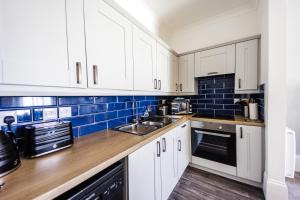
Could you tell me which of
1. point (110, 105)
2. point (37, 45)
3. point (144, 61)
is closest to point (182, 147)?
point (110, 105)

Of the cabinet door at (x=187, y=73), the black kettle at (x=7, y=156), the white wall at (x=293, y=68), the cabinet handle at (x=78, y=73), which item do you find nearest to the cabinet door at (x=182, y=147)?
the cabinet door at (x=187, y=73)

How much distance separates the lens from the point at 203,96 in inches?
98.5

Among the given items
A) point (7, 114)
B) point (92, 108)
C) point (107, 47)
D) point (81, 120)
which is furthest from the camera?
point (92, 108)

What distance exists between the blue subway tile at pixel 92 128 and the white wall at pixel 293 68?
9.19ft

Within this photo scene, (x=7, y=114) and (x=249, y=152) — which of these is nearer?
(x=7, y=114)

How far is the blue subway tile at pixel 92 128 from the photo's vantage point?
122 cm

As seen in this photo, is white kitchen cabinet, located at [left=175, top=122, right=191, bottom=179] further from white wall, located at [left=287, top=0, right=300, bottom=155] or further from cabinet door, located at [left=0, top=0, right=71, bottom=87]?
white wall, located at [left=287, top=0, right=300, bottom=155]

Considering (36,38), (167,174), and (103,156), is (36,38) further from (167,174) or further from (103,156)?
(167,174)

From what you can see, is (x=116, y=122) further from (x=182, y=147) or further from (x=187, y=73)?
(x=187, y=73)

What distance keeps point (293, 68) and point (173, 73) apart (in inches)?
73.0

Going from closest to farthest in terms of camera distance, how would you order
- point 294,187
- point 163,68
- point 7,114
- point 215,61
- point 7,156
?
point 7,156 < point 7,114 < point 294,187 < point 163,68 < point 215,61

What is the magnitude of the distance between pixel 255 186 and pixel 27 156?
Answer: 96.4 inches

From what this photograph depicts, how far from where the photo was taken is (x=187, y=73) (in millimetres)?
2447

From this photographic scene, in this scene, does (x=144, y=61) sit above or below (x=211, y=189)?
above
